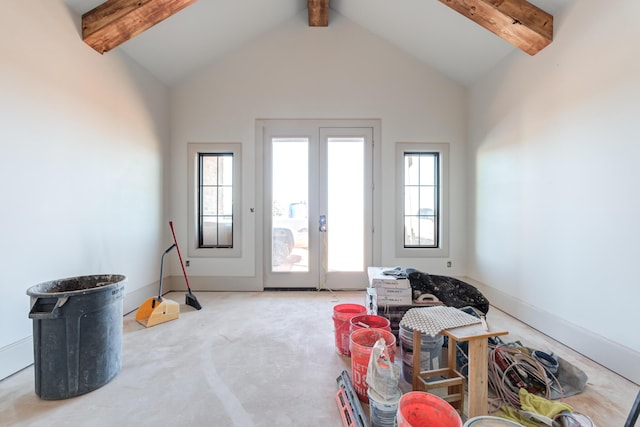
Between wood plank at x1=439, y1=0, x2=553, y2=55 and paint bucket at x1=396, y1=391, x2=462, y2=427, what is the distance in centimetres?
319

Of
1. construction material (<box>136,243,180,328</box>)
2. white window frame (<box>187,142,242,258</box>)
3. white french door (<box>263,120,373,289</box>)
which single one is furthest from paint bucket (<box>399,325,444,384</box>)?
white window frame (<box>187,142,242,258</box>)

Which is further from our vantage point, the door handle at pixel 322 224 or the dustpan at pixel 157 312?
the door handle at pixel 322 224

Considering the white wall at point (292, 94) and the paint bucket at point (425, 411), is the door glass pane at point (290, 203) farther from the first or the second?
the paint bucket at point (425, 411)

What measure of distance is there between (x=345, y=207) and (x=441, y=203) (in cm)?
142

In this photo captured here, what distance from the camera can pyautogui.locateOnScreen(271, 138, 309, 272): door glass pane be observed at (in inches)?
154

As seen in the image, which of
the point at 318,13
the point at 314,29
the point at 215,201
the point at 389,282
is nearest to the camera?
the point at 389,282

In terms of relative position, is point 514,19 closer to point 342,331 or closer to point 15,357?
point 342,331

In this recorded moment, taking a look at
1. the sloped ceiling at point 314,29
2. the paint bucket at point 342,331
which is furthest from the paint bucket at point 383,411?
the sloped ceiling at point 314,29

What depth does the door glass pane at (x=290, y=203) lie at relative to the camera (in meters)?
3.92

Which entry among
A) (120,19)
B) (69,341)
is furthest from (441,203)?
(120,19)

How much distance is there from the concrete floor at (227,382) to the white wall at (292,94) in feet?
4.57

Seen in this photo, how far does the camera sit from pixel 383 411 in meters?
1.39

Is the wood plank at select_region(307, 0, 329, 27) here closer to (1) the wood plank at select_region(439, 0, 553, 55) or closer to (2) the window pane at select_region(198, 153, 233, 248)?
(1) the wood plank at select_region(439, 0, 553, 55)

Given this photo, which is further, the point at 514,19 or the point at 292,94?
the point at 292,94
